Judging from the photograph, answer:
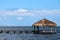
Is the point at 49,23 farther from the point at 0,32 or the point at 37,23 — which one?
the point at 0,32

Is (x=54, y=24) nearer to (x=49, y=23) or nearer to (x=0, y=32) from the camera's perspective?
(x=49, y=23)

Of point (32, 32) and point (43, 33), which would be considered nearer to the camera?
point (43, 33)

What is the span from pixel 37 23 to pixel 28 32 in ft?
30.0

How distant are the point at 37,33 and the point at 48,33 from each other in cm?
454

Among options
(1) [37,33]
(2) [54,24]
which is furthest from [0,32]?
(2) [54,24]

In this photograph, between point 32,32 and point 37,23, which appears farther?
point 32,32

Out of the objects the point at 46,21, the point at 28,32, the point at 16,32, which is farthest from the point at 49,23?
the point at 16,32

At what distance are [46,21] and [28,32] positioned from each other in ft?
39.2

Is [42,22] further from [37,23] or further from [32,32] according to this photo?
[32,32]

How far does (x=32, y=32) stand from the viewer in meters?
102

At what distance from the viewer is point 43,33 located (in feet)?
307

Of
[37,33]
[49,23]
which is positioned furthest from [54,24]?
[37,33]

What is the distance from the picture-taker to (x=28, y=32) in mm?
100812

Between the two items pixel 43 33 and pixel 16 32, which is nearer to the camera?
pixel 43 33
